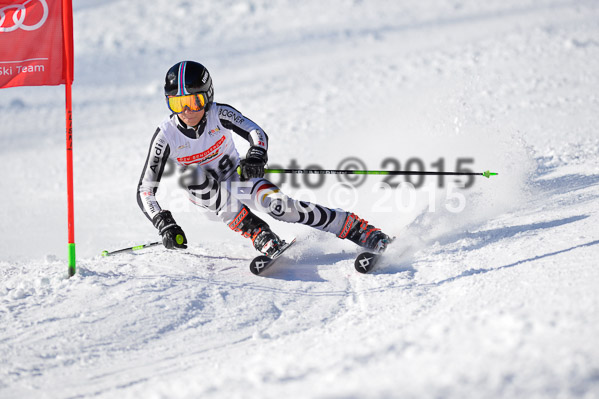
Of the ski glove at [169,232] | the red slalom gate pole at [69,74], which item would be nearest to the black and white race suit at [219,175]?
the ski glove at [169,232]

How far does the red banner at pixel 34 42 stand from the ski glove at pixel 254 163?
1422 millimetres

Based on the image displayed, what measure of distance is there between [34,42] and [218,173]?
166 cm

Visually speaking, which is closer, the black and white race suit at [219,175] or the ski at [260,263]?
the ski at [260,263]

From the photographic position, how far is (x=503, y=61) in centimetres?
1097

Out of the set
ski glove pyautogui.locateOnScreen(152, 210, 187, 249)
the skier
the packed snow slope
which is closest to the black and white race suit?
the skier

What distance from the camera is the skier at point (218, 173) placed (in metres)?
4.35

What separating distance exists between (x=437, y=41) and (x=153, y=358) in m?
10.9

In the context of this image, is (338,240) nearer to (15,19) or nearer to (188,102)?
(188,102)

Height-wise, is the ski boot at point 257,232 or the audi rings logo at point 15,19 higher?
the audi rings logo at point 15,19

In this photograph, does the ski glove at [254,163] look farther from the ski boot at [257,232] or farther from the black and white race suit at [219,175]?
the ski boot at [257,232]

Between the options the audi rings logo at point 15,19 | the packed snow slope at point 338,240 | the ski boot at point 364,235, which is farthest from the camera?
the ski boot at point 364,235

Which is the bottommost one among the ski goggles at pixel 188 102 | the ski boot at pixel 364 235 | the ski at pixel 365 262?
the ski at pixel 365 262

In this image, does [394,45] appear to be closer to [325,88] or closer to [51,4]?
[325,88]

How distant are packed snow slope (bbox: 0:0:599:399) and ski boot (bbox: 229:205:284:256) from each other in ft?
0.56
